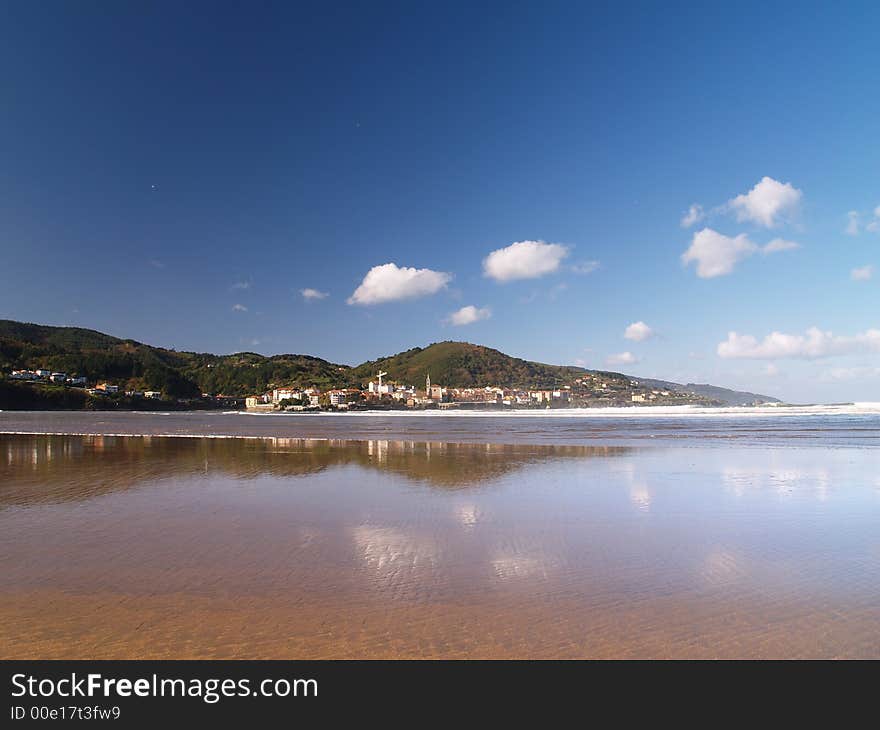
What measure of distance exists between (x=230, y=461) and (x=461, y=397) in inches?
5428

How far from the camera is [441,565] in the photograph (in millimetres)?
6262

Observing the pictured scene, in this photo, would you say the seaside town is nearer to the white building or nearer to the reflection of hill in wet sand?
the white building

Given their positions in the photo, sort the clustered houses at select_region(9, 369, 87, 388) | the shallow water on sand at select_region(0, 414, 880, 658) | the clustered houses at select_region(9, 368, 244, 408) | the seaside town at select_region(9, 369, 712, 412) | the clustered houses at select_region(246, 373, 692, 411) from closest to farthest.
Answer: the shallow water on sand at select_region(0, 414, 880, 658) < the clustered houses at select_region(9, 368, 244, 408) < the clustered houses at select_region(9, 369, 87, 388) < the seaside town at select_region(9, 369, 712, 412) < the clustered houses at select_region(246, 373, 692, 411)

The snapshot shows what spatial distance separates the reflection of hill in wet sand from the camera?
488 inches

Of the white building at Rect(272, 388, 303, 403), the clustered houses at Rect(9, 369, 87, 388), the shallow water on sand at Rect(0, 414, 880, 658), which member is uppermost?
the clustered houses at Rect(9, 369, 87, 388)

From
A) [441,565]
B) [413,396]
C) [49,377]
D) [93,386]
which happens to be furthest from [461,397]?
[441,565]

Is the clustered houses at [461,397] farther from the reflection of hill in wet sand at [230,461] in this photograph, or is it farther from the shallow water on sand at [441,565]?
the shallow water on sand at [441,565]

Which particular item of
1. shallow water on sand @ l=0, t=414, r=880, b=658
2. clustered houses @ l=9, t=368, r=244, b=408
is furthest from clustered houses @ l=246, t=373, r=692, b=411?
shallow water on sand @ l=0, t=414, r=880, b=658

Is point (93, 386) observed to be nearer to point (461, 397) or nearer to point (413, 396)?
point (413, 396)

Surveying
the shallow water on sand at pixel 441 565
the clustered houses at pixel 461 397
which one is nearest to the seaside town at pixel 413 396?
the clustered houses at pixel 461 397

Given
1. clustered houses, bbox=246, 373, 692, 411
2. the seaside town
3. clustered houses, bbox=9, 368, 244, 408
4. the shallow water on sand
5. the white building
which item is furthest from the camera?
the white building
